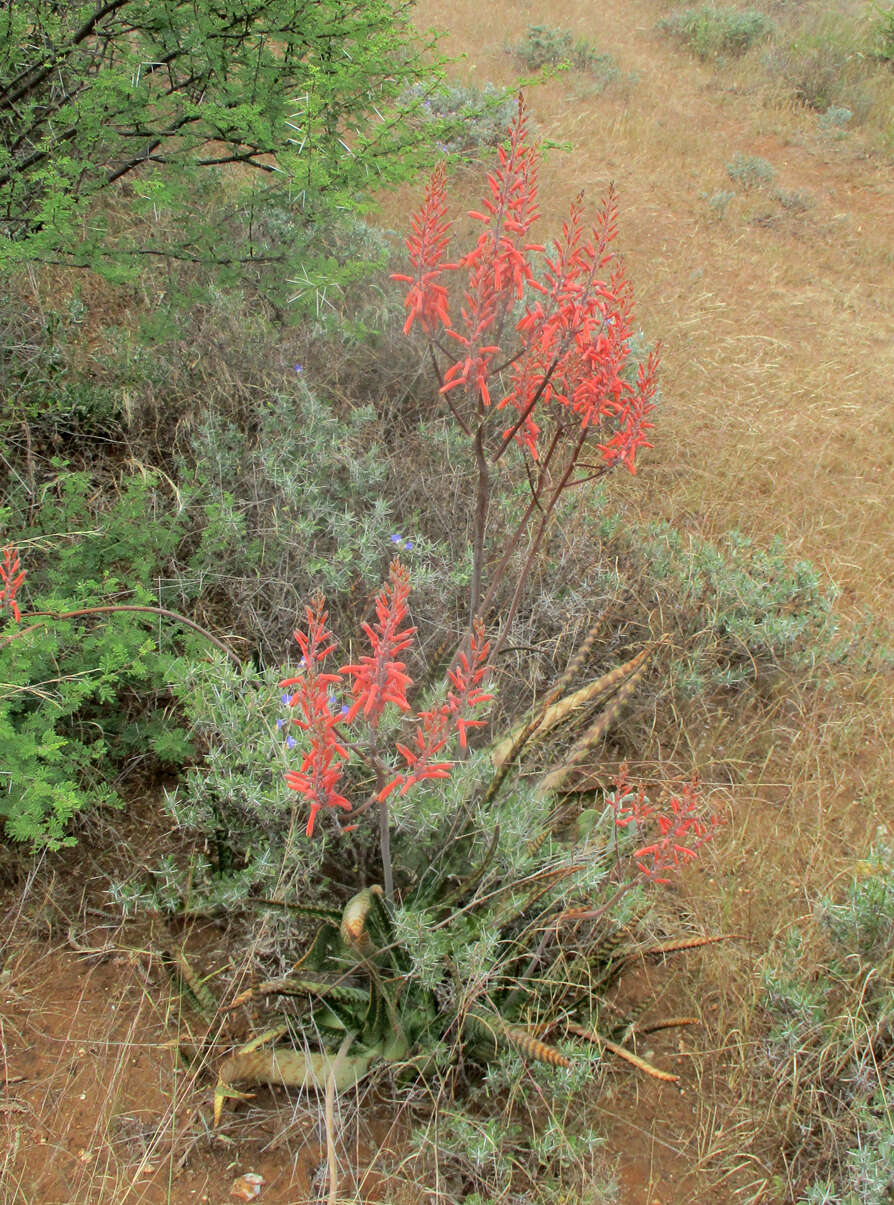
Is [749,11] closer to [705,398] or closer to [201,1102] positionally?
[705,398]

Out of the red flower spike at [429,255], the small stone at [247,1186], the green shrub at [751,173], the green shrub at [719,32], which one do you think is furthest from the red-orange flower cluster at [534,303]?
the green shrub at [719,32]

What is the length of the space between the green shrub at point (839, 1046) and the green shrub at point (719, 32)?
36.0 ft

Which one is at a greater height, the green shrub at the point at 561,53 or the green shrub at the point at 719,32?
the green shrub at the point at 719,32

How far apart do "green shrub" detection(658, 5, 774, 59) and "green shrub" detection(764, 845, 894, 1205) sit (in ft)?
36.0

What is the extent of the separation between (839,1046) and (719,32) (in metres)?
11.6

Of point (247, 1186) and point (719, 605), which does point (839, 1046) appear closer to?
point (247, 1186)

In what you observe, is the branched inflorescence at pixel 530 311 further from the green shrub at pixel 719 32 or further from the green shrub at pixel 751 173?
the green shrub at pixel 719 32

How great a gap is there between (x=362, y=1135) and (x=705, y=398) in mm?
4163

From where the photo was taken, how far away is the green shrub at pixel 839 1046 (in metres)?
1.87

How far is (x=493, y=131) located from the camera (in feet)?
24.5

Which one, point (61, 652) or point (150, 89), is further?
point (150, 89)

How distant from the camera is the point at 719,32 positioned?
10.2 metres

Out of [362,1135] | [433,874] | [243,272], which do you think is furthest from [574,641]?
[243,272]

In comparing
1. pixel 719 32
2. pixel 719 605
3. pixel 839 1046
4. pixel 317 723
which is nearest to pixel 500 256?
pixel 317 723
